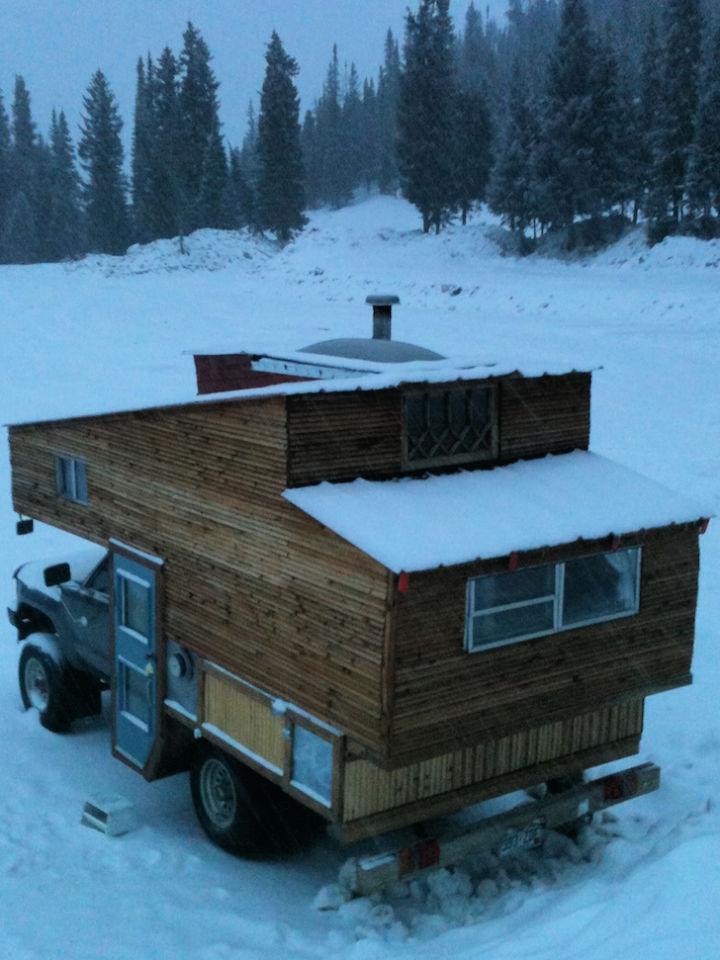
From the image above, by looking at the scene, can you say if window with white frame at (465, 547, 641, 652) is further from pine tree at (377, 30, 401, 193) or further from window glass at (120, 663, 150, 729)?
pine tree at (377, 30, 401, 193)

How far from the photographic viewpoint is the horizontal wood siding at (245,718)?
789cm

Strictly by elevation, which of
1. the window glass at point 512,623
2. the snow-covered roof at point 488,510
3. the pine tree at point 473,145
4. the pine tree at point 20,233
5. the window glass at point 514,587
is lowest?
the window glass at point 512,623

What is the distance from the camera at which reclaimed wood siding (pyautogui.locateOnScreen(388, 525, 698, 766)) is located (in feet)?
22.6

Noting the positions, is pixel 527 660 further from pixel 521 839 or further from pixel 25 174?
pixel 25 174

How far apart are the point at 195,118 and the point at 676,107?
40.5 meters

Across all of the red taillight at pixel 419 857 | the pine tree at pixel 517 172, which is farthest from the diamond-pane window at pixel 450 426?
the pine tree at pixel 517 172

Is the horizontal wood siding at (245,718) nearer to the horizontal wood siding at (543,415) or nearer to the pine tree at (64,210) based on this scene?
the horizontal wood siding at (543,415)

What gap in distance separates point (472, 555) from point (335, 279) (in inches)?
1541

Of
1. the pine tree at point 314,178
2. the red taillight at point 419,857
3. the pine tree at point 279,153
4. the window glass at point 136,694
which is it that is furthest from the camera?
the pine tree at point 314,178

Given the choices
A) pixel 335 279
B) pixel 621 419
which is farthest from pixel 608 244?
pixel 621 419

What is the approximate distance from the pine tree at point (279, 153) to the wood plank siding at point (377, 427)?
→ 65.9m

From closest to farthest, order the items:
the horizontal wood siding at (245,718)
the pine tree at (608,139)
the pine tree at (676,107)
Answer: the horizontal wood siding at (245,718), the pine tree at (676,107), the pine tree at (608,139)

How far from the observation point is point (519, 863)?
845cm

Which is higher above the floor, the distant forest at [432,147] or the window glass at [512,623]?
the distant forest at [432,147]
